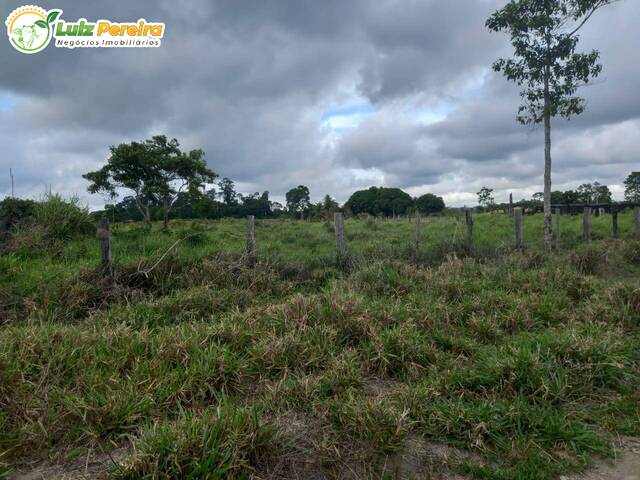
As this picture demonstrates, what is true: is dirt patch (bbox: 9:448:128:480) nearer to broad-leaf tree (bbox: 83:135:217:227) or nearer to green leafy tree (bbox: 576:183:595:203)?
broad-leaf tree (bbox: 83:135:217:227)

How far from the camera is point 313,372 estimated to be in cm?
358

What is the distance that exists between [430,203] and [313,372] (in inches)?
2545

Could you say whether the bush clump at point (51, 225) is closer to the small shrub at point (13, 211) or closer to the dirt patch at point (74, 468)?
the small shrub at point (13, 211)

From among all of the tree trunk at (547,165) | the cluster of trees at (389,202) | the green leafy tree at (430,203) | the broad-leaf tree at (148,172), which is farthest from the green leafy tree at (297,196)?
the tree trunk at (547,165)

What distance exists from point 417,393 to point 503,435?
0.64m

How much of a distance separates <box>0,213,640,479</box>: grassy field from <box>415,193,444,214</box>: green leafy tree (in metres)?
59.0

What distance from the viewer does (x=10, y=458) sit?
248 cm

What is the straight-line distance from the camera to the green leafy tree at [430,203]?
63.4m

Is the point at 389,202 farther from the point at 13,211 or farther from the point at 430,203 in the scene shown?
the point at 13,211

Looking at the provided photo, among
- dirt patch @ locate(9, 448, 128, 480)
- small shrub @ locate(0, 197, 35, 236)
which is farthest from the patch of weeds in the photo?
small shrub @ locate(0, 197, 35, 236)

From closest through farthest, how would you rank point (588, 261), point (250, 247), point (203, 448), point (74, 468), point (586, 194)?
point (203, 448) < point (74, 468) < point (250, 247) < point (588, 261) < point (586, 194)

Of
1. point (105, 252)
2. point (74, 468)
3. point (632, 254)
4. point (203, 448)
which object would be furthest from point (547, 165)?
point (74, 468)

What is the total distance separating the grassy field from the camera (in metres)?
2.46

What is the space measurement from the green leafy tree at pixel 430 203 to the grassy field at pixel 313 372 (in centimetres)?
5898
